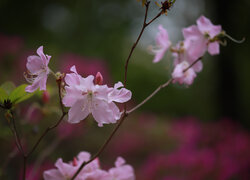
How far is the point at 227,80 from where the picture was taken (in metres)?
3.79

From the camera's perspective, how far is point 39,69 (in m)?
0.66

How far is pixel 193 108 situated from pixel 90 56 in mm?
3095

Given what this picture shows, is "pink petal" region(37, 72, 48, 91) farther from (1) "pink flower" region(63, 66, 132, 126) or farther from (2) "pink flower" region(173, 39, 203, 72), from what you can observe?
(2) "pink flower" region(173, 39, 203, 72)

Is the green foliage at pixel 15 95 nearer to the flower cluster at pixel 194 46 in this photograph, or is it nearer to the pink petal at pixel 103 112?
the pink petal at pixel 103 112

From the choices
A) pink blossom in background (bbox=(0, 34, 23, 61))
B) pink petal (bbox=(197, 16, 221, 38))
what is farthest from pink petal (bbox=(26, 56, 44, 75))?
pink blossom in background (bbox=(0, 34, 23, 61))

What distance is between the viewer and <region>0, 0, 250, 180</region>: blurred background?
6.30ft

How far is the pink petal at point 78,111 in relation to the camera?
0.60m

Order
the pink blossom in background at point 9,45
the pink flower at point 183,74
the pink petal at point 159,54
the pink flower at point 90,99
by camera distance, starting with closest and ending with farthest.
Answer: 1. the pink flower at point 90,99
2. the pink flower at point 183,74
3. the pink petal at point 159,54
4. the pink blossom in background at point 9,45

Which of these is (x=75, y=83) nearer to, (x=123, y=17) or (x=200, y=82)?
(x=123, y=17)

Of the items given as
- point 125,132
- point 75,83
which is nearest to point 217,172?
point 75,83

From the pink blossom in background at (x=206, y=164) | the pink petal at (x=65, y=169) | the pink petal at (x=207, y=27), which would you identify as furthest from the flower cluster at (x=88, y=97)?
the pink blossom in background at (x=206, y=164)

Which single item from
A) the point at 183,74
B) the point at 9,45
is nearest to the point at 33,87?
the point at 183,74

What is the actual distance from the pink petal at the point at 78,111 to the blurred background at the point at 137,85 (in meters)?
0.35

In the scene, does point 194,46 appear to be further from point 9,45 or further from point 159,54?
point 9,45
